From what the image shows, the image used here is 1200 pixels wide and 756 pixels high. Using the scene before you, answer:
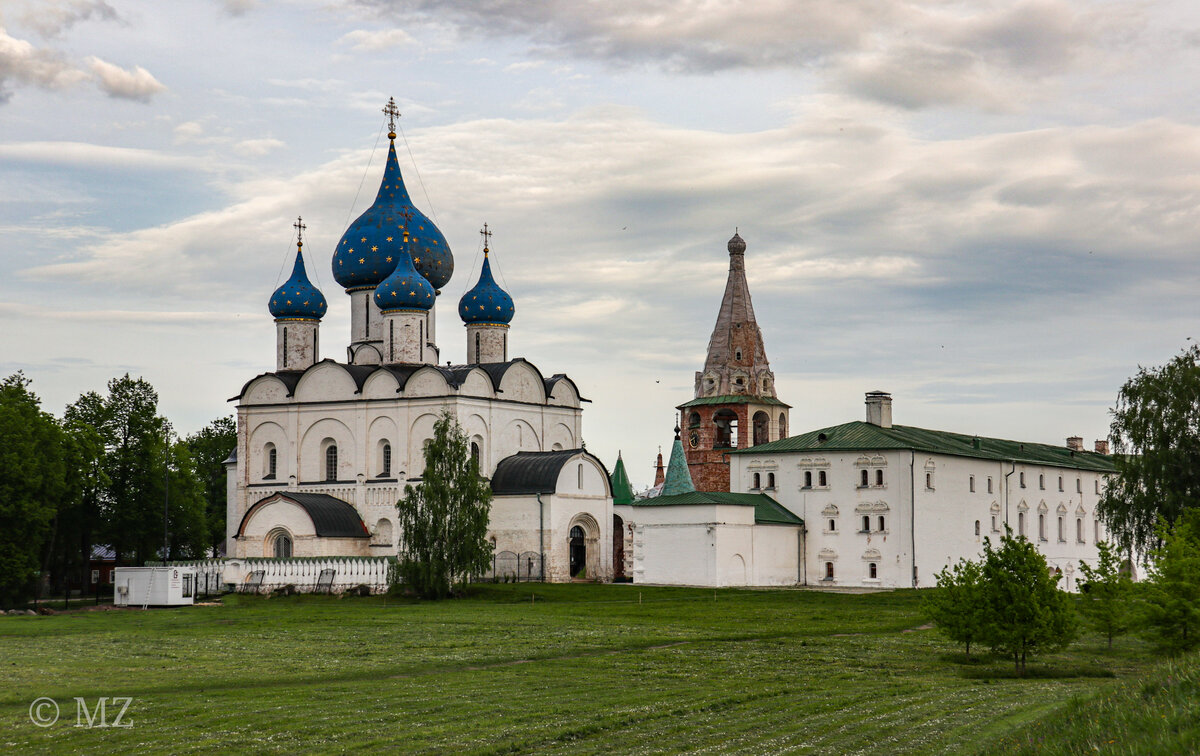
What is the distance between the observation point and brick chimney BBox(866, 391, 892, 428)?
53094 mm

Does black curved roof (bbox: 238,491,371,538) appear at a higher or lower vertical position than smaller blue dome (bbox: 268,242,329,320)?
lower

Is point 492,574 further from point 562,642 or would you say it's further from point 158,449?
point 562,642

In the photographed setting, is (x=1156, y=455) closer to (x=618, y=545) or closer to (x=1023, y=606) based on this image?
(x=1023, y=606)

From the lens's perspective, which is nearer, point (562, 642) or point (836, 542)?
point (562, 642)

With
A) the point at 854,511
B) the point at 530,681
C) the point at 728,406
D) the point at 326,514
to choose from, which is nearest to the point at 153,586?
the point at 326,514

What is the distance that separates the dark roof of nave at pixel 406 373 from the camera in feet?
162

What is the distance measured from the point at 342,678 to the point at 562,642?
19.6 ft

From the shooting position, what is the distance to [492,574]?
46.9m

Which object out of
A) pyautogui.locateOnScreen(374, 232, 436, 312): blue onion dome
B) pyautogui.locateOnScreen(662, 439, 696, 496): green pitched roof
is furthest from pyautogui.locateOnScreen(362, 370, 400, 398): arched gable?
pyautogui.locateOnScreen(662, 439, 696, 496): green pitched roof

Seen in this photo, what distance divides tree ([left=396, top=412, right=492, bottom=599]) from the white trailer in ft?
19.5

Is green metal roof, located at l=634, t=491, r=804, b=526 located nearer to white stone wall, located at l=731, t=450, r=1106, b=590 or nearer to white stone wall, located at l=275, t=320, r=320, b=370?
white stone wall, located at l=731, t=450, r=1106, b=590

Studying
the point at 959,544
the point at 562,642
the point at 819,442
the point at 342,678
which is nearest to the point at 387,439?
the point at 819,442

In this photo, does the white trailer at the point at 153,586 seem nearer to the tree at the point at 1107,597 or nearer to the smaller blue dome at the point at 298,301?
the smaller blue dome at the point at 298,301

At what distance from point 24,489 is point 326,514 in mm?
10656
